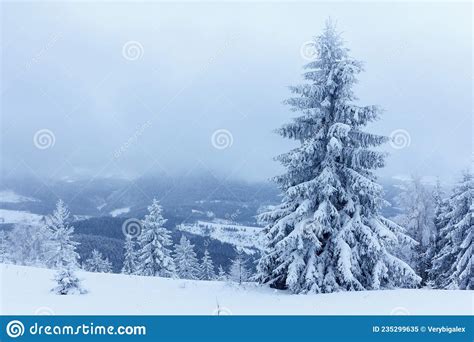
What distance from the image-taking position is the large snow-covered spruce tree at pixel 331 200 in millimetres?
13352

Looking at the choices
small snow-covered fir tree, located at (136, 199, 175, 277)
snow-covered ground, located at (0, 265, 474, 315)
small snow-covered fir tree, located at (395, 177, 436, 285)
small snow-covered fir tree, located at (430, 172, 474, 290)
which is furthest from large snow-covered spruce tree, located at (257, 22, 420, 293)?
small snow-covered fir tree, located at (136, 199, 175, 277)

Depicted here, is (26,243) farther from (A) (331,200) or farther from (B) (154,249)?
(A) (331,200)

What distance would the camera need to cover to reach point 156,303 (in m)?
10.8

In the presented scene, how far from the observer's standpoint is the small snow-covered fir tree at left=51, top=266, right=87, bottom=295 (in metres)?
12.1

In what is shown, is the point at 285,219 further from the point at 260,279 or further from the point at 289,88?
the point at 289,88

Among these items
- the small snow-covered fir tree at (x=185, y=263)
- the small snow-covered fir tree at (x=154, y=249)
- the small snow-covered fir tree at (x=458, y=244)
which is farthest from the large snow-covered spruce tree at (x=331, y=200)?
the small snow-covered fir tree at (x=185, y=263)

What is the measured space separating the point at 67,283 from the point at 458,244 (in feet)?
76.4

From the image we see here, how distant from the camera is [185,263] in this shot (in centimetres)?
4731

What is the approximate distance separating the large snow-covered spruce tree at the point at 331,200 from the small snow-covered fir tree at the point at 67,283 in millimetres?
5972

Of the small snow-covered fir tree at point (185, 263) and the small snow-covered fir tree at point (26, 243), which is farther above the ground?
the small snow-covered fir tree at point (26, 243)

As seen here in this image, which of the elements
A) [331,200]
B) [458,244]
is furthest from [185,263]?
[331,200]

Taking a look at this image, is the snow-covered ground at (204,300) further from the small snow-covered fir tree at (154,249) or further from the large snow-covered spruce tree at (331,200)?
the small snow-covered fir tree at (154,249)
